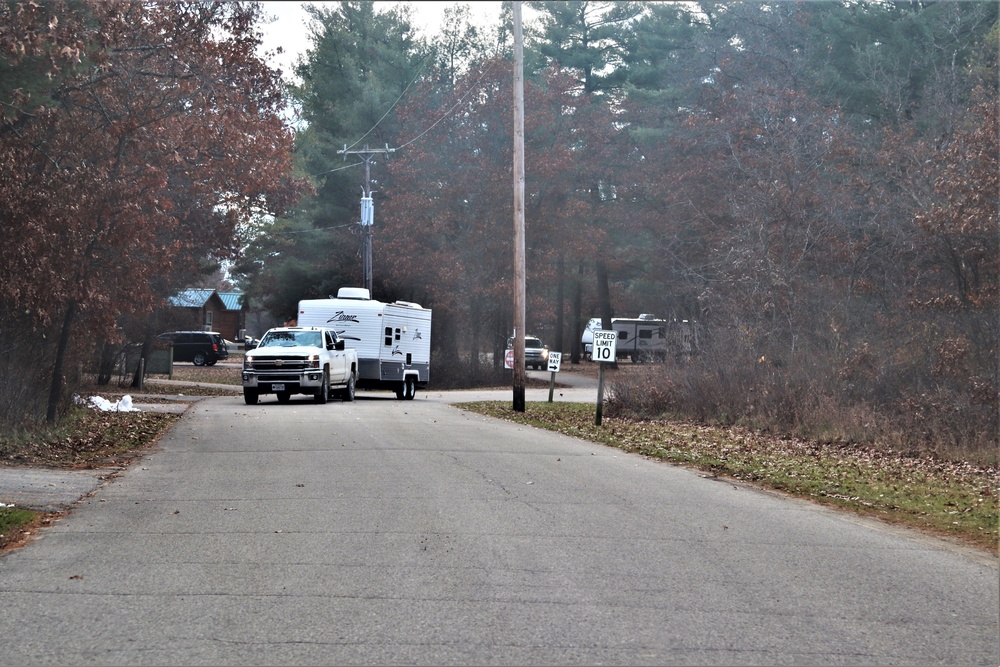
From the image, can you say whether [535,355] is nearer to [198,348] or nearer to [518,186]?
[198,348]

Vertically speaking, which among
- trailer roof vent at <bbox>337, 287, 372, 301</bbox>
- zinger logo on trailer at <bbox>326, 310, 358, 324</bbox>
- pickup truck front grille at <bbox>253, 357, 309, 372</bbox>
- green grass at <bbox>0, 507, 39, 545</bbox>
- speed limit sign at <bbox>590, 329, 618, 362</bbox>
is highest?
trailer roof vent at <bbox>337, 287, 372, 301</bbox>

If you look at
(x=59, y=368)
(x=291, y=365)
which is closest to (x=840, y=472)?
(x=59, y=368)

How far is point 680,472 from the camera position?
617 inches

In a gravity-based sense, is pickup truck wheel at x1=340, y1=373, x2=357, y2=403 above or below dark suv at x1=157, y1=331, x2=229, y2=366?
below

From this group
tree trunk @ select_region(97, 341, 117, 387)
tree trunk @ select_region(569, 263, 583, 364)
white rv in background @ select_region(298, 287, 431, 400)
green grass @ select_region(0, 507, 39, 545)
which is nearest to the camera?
green grass @ select_region(0, 507, 39, 545)

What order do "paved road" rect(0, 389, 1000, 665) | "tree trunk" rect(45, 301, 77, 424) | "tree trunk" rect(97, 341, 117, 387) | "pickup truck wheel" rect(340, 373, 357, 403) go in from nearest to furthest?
"paved road" rect(0, 389, 1000, 665), "tree trunk" rect(45, 301, 77, 424), "pickup truck wheel" rect(340, 373, 357, 403), "tree trunk" rect(97, 341, 117, 387)

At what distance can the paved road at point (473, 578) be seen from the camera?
634cm

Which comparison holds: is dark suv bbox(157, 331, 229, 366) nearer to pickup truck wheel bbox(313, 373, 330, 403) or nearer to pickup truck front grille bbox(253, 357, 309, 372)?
pickup truck wheel bbox(313, 373, 330, 403)

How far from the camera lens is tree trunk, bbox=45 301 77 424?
60.8ft

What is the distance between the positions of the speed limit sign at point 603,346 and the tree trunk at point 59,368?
378 inches

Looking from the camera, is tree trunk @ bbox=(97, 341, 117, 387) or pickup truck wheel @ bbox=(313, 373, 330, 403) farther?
tree trunk @ bbox=(97, 341, 117, 387)

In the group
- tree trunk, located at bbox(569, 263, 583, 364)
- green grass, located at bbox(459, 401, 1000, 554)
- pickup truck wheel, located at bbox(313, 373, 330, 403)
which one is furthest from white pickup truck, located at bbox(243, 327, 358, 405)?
tree trunk, located at bbox(569, 263, 583, 364)

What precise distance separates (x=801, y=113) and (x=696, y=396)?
17.4 metres

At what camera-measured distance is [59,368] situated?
1856 centimetres
